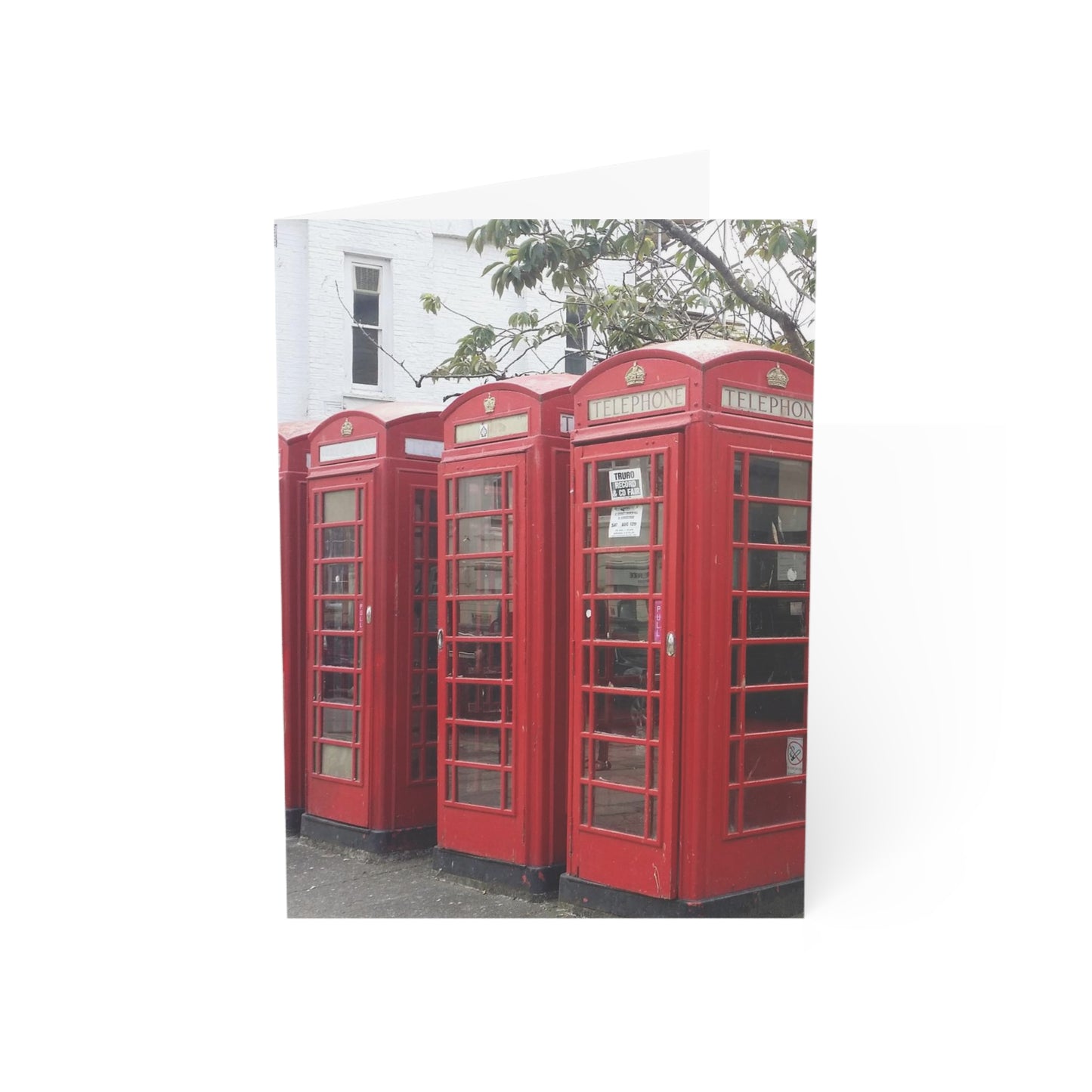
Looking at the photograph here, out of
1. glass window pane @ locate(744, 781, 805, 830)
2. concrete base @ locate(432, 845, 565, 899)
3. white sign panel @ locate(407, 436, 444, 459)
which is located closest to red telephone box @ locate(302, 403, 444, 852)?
white sign panel @ locate(407, 436, 444, 459)

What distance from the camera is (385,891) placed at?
5160 mm

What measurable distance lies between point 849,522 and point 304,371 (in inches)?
110

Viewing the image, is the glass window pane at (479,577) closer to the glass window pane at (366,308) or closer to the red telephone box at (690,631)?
the red telephone box at (690,631)

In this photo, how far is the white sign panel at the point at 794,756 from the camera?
4.57m

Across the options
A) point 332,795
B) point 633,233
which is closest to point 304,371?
point 633,233

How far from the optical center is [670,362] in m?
4.42

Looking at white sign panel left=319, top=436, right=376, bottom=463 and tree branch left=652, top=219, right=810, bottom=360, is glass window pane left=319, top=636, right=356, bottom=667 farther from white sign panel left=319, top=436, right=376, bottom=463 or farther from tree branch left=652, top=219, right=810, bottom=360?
tree branch left=652, top=219, right=810, bottom=360

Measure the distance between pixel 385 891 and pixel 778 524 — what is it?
2.35 m

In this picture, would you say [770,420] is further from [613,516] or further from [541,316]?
[541,316]

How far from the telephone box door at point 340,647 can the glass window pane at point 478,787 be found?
0.72 meters

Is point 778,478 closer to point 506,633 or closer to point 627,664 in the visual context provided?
point 627,664

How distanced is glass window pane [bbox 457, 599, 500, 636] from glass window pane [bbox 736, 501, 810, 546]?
1179 millimetres

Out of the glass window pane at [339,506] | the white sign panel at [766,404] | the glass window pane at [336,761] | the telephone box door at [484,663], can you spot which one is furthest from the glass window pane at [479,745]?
the white sign panel at [766,404]

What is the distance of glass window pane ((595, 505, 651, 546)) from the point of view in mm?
4434
